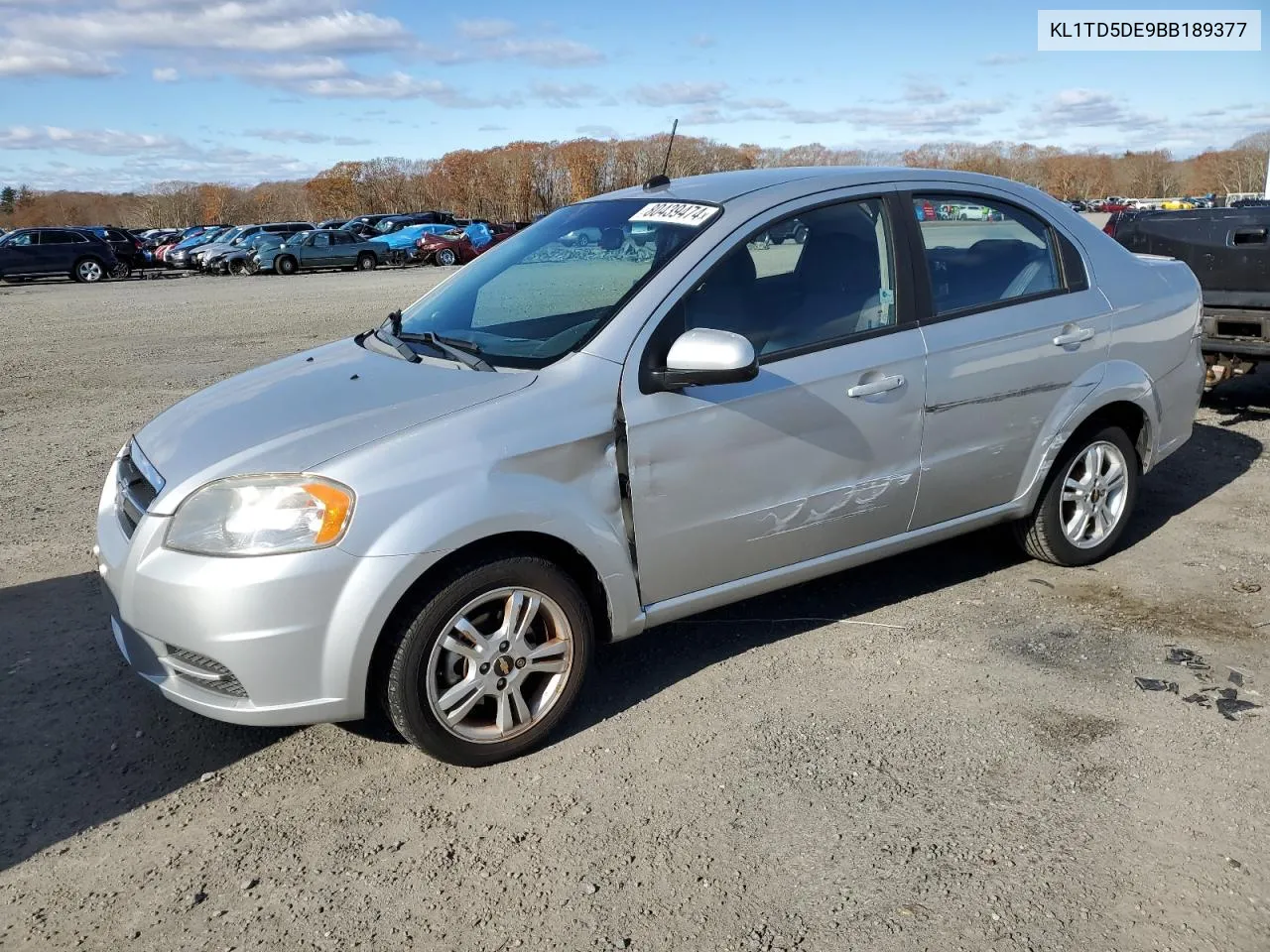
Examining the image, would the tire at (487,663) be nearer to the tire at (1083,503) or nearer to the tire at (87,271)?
the tire at (1083,503)

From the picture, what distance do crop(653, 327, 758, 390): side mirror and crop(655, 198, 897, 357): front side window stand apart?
145 millimetres

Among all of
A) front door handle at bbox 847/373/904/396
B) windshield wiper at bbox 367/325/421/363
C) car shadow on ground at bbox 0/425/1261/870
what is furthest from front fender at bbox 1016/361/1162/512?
windshield wiper at bbox 367/325/421/363

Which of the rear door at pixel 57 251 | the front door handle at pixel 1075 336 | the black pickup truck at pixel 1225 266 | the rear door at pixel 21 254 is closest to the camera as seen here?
the front door handle at pixel 1075 336

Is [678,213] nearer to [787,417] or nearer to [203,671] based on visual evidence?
[787,417]

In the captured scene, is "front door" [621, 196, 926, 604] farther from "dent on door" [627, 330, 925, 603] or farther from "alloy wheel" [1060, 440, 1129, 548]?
"alloy wheel" [1060, 440, 1129, 548]

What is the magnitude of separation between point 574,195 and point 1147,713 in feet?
→ 305

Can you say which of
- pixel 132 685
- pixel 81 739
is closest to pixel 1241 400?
pixel 132 685

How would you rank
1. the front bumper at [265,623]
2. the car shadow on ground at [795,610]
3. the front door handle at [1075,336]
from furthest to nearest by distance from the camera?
the front door handle at [1075,336] < the car shadow on ground at [795,610] < the front bumper at [265,623]

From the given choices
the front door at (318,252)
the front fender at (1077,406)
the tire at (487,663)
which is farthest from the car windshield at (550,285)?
the front door at (318,252)

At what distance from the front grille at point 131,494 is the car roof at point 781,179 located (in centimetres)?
213

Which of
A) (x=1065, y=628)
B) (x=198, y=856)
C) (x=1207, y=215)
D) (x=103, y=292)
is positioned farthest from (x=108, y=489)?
(x=103, y=292)

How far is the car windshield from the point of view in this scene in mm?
3736

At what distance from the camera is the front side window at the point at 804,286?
3.76m

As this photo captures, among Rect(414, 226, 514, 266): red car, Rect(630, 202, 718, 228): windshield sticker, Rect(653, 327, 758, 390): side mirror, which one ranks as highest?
Rect(414, 226, 514, 266): red car
